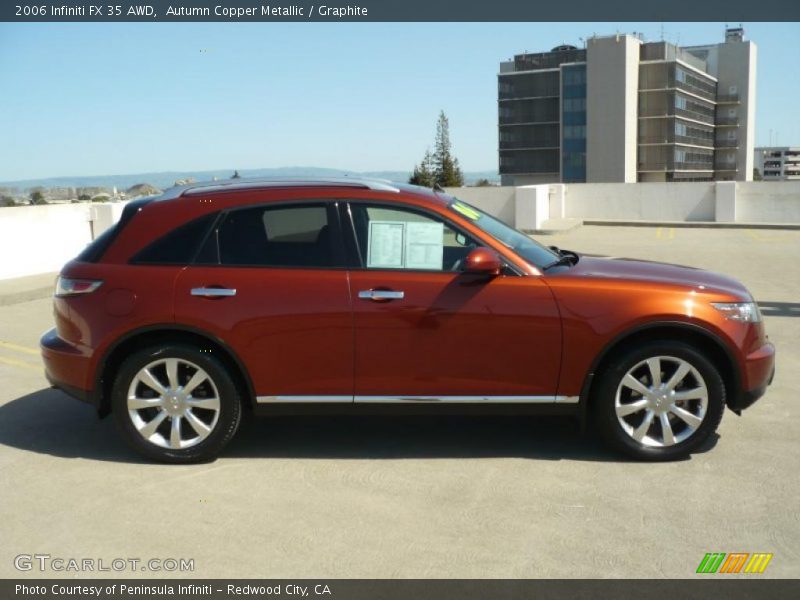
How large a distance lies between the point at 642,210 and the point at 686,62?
338 feet

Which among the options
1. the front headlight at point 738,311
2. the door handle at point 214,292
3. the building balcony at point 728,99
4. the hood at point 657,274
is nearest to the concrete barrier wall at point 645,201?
the hood at point 657,274

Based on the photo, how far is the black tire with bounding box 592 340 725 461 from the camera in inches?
202

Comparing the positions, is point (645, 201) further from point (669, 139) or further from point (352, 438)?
point (669, 139)

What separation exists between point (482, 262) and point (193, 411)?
2.00 meters

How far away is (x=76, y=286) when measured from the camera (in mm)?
5375

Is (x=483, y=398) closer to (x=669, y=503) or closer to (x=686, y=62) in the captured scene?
(x=669, y=503)

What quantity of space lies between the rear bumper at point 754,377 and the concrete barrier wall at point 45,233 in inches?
487

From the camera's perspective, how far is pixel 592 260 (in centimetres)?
589

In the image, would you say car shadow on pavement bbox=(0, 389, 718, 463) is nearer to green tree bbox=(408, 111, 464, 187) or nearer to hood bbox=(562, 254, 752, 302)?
hood bbox=(562, 254, 752, 302)

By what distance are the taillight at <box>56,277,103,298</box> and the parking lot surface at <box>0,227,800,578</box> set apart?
1072mm

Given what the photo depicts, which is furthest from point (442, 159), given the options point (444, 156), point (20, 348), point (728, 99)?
point (20, 348)

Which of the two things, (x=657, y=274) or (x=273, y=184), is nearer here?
(x=657, y=274)

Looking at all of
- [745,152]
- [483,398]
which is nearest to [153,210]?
[483,398]

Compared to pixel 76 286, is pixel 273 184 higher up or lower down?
higher up
